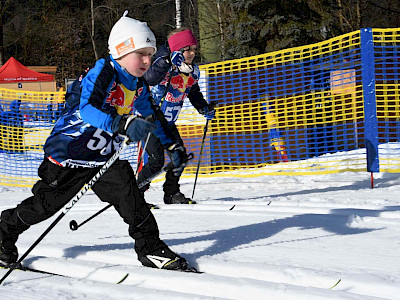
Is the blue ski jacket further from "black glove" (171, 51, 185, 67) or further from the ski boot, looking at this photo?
"black glove" (171, 51, 185, 67)

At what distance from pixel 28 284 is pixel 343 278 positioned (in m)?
1.79

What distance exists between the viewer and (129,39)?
3.71m

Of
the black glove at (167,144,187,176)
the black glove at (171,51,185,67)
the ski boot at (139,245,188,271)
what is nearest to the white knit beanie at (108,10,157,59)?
the black glove at (167,144,187,176)

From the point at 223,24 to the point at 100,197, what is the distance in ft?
68.5

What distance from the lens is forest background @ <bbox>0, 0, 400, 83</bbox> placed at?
1753 centimetres

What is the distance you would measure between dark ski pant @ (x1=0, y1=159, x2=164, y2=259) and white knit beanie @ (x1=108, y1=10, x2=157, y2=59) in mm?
700

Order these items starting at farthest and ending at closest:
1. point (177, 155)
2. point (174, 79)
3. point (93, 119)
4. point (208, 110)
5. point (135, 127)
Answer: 1. point (208, 110)
2. point (174, 79)
3. point (177, 155)
4. point (93, 119)
5. point (135, 127)

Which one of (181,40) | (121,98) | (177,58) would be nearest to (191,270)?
(121,98)

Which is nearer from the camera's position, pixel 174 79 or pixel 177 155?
pixel 177 155

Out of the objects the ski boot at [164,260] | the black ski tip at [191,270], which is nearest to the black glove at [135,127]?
the ski boot at [164,260]

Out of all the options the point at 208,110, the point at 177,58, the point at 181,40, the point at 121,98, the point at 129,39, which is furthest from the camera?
the point at 208,110

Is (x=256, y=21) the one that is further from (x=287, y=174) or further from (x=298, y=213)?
(x=298, y=213)

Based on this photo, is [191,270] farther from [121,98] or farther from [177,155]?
[121,98]

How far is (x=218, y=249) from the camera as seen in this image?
4145 millimetres
